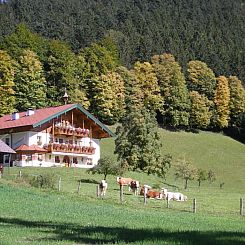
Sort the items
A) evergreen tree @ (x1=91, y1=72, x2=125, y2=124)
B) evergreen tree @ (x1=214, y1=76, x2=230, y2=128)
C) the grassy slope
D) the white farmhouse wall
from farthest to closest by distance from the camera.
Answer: evergreen tree @ (x1=214, y1=76, x2=230, y2=128) < evergreen tree @ (x1=91, y1=72, x2=125, y2=124) < the white farmhouse wall < the grassy slope

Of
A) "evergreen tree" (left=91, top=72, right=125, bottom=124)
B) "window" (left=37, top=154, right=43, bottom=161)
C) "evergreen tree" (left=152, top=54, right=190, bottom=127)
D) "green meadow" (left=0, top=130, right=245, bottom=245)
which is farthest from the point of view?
"evergreen tree" (left=152, top=54, right=190, bottom=127)

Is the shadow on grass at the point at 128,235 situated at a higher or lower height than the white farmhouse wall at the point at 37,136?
lower

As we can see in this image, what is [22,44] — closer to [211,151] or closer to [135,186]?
[211,151]

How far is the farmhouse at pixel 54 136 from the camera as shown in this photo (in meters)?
52.5

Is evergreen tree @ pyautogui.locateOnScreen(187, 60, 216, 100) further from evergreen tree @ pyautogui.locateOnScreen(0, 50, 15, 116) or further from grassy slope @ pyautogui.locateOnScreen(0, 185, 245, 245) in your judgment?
grassy slope @ pyautogui.locateOnScreen(0, 185, 245, 245)

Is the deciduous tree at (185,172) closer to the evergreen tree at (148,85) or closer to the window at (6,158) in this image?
the window at (6,158)

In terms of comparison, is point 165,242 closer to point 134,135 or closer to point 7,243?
point 7,243

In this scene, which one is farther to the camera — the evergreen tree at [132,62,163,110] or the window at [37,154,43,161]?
the evergreen tree at [132,62,163,110]

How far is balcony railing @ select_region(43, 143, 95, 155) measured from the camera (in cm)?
5372

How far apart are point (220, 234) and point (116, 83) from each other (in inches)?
2791

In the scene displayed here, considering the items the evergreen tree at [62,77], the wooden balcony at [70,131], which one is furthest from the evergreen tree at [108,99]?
the wooden balcony at [70,131]

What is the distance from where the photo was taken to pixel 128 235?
42.5 feet

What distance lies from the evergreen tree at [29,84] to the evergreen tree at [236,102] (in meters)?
35.0

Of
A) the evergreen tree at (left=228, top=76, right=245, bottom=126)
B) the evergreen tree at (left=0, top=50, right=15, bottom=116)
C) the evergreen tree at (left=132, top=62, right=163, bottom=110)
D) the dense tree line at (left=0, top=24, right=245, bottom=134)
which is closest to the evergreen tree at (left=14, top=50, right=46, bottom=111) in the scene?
the dense tree line at (left=0, top=24, right=245, bottom=134)
